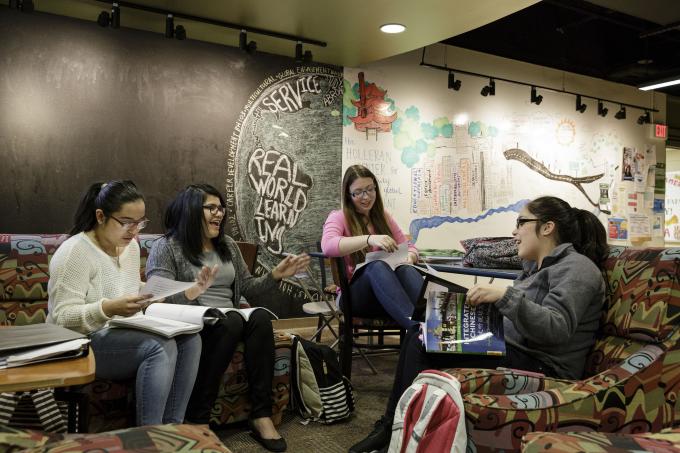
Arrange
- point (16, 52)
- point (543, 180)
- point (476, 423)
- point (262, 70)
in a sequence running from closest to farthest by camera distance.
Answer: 1. point (476, 423)
2. point (16, 52)
3. point (262, 70)
4. point (543, 180)

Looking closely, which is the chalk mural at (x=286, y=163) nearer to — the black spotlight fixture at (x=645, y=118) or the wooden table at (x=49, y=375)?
the wooden table at (x=49, y=375)

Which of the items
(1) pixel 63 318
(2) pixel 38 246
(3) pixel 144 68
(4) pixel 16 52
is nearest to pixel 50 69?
(4) pixel 16 52

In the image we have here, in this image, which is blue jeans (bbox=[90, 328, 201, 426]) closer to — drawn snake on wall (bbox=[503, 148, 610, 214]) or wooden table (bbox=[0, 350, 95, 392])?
wooden table (bbox=[0, 350, 95, 392])

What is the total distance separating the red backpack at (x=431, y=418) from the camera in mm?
1401

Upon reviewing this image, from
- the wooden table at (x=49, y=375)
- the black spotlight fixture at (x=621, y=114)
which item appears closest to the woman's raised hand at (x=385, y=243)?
the wooden table at (x=49, y=375)

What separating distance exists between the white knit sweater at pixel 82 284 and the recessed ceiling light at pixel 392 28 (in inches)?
127

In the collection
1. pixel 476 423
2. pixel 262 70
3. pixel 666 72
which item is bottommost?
pixel 476 423

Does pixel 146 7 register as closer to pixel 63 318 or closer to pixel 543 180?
pixel 63 318

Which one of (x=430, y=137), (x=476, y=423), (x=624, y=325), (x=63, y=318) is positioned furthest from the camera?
(x=430, y=137)

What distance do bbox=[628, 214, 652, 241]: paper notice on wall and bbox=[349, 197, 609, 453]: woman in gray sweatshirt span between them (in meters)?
7.38

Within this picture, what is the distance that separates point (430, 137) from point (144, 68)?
124 inches

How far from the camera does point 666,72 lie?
25.6 feet

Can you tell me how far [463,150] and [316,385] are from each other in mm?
4440

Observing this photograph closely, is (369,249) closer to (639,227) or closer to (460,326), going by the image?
(460,326)
